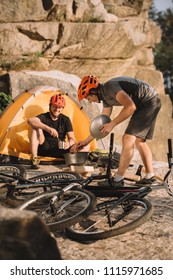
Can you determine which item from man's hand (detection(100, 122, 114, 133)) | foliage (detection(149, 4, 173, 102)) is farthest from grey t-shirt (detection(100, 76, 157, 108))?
foliage (detection(149, 4, 173, 102))

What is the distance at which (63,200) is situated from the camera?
4.70 metres

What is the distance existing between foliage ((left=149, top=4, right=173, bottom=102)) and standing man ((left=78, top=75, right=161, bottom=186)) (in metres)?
35.9

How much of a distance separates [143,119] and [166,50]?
1474 inches

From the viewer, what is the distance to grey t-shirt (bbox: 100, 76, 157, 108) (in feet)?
18.7

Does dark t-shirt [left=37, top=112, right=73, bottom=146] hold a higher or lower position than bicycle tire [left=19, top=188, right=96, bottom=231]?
lower

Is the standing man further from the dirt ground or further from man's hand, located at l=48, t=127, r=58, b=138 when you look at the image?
man's hand, located at l=48, t=127, r=58, b=138

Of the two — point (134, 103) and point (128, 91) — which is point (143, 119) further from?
point (128, 91)

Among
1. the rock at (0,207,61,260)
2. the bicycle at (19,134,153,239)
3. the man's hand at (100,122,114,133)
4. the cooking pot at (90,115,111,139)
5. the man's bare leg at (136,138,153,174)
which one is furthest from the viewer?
the man's bare leg at (136,138,153,174)

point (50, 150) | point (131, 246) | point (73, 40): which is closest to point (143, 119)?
point (131, 246)

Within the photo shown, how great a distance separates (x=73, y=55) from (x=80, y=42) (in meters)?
0.64

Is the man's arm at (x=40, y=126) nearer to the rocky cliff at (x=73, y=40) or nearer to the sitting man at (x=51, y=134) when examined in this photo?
the sitting man at (x=51, y=134)

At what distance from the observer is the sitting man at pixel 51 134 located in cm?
898
